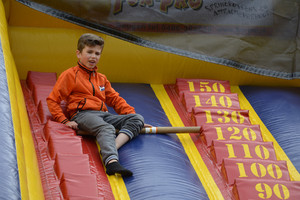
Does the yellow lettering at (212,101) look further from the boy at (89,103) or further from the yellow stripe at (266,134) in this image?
the boy at (89,103)

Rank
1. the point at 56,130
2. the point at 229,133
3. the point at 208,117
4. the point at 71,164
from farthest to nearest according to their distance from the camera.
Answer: the point at 208,117, the point at 229,133, the point at 56,130, the point at 71,164

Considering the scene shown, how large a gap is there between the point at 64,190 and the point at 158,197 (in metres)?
0.39

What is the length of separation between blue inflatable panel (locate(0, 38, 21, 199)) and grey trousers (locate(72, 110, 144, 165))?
62cm

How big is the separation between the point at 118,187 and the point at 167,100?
979 mm

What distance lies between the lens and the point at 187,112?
9.91 feet

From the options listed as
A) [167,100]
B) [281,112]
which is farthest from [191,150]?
[281,112]

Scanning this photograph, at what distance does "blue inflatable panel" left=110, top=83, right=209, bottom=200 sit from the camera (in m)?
2.23

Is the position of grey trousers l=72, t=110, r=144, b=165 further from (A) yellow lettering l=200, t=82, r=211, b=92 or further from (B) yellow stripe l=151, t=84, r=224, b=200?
(A) yellow lettering l=200, t=82, r=211, b=92

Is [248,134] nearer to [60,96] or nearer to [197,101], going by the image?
[197,101]

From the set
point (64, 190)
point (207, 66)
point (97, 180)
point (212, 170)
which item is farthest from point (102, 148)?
point (207, 66)

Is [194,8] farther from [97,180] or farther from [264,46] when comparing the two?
[97,180]

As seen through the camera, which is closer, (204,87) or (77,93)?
(77,93)

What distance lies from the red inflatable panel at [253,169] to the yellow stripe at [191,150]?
9 cm

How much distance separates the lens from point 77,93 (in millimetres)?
2621
